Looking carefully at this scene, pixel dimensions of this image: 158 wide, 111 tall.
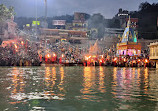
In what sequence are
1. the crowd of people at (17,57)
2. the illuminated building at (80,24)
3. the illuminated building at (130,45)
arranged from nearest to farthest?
the crowd of people at (17,57) < the illuminated building at (130,45) < the illuminated building at (80,24)

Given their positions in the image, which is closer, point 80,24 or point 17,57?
point 17,57

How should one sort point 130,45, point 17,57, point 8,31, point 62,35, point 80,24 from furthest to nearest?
1. point 80,24
2. point 62,35
3. point 130,45
4. point 8,31
5. point 17,57

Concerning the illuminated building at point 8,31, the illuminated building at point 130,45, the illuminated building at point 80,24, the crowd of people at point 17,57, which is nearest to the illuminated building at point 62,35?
the illuminated building at point 80,24

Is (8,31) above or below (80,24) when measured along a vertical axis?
below

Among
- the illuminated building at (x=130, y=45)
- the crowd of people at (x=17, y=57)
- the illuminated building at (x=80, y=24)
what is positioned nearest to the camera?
the crowd of people at (x=17, y=57)

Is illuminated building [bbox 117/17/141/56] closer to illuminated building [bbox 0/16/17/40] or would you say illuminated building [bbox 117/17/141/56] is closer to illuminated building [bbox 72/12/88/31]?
illuminated building [bbox 72/12/88/31]

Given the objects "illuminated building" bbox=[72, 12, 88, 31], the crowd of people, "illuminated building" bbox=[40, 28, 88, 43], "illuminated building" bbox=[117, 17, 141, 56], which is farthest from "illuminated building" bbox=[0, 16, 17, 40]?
"illuminated building" bbox=[72, 12, 88, 31]

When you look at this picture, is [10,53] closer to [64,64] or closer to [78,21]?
[64,64]

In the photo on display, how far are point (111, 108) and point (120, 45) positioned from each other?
6380 centimetres

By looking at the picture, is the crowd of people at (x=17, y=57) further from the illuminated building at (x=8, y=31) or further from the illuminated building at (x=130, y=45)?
the illuminated building at (x=130, y=45)

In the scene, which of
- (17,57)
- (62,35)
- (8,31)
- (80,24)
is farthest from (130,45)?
(80,24)

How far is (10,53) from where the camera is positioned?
49.8 metres

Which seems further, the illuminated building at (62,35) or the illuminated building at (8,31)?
the illuminated building at (62,35)

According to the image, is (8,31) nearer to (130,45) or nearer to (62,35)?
(62,35)
